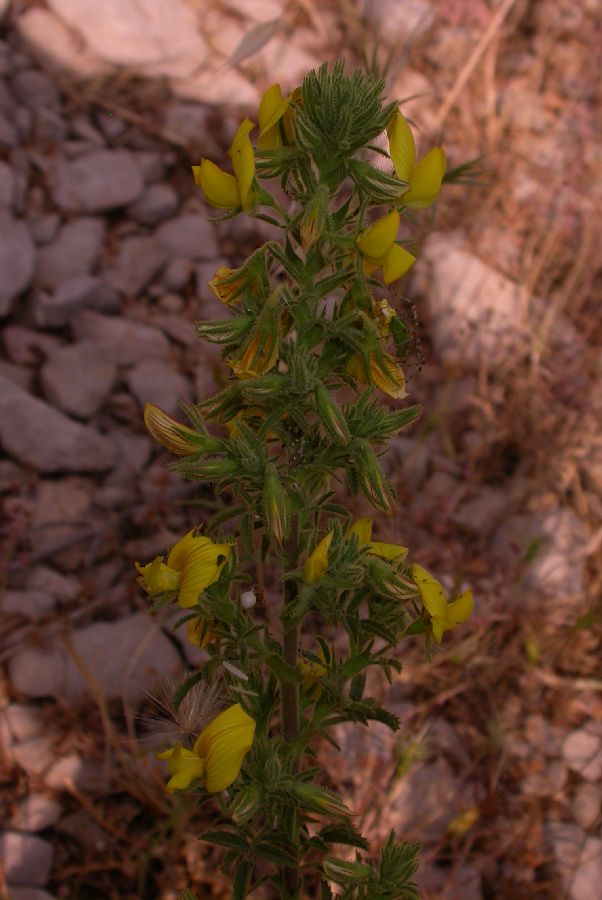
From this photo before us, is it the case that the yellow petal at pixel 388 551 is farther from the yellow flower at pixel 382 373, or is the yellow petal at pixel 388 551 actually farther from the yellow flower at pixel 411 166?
the yellow flower at pixel 411 166

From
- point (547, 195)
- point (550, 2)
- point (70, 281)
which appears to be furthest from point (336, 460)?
point (550, 2)

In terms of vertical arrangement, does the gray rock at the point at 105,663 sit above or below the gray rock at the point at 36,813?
above

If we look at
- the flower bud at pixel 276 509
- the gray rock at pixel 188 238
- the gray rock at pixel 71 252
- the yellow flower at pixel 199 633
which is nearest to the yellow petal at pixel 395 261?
the flower bud at pixel 276 509

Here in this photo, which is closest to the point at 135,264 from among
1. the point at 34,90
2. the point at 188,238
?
the point at 188,238

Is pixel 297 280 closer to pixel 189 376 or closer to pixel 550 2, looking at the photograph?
pixel 189 376

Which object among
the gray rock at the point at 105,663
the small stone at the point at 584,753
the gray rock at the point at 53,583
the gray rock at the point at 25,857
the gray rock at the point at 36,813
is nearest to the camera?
the gray rock at the point at 25,857
